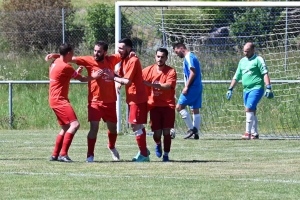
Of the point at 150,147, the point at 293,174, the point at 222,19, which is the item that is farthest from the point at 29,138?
the point at 293,174

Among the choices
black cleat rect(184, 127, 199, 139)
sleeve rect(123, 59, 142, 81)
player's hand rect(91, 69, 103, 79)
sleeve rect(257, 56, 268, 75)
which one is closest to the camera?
player's hand rect(91, 69, 103, 79)

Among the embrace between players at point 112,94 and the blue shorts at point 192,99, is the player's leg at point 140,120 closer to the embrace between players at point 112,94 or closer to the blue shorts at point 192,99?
the embrace between players at point 112,94

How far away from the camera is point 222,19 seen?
804 inches

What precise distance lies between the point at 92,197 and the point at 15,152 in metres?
5.91

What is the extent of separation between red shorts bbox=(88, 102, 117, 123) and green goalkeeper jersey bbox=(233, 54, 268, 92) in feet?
18.3

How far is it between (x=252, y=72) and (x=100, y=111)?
19.0 ft

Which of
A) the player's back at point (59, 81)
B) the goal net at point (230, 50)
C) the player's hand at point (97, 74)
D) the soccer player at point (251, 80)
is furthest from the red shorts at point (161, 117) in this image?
the goal net at point (230, 50)

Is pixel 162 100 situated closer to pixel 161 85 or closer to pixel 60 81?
pixel 161 85

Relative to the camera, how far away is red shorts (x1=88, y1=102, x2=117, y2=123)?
1302 cm

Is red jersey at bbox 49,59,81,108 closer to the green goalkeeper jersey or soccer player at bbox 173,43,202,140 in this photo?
soccer player at bbox 173,43,202,140

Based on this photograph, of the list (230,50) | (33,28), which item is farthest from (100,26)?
(230,50)

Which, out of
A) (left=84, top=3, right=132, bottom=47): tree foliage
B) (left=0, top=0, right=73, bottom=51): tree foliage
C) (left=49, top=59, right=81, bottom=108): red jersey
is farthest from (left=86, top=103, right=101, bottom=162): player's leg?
(left=0, top=0, right=73, bottom=51): tree foliage

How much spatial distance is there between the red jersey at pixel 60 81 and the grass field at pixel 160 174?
3.00 feet

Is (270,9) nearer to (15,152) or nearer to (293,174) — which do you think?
(15,152)
